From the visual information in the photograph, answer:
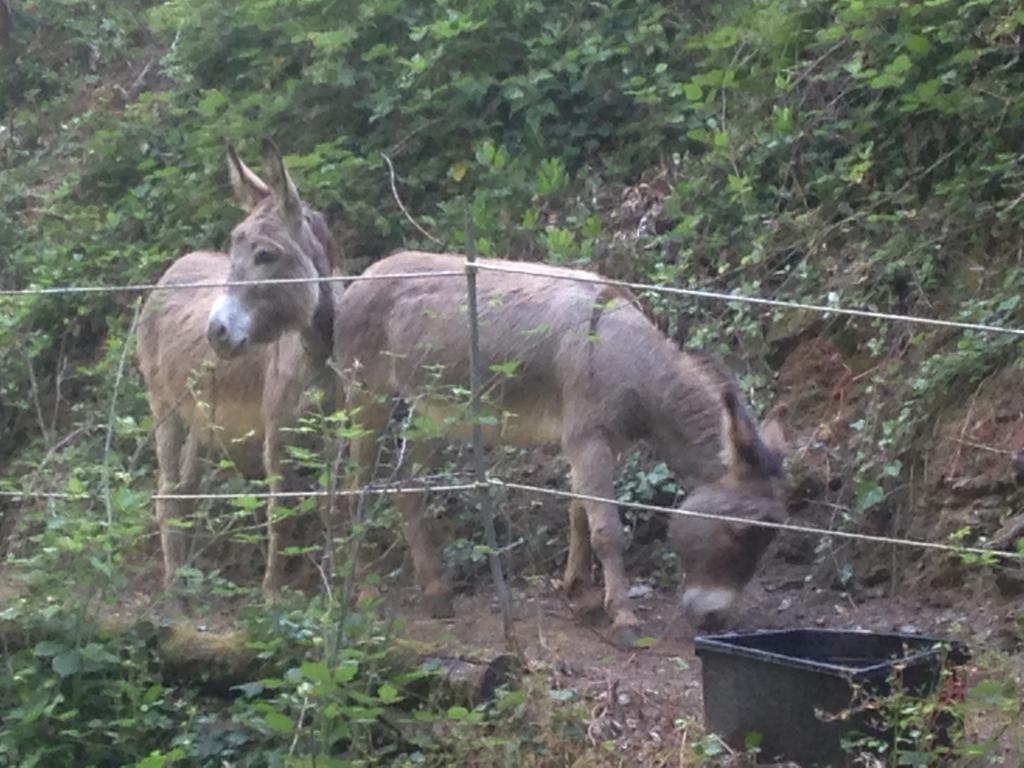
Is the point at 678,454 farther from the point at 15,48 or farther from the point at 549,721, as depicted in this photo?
the point at 15,48

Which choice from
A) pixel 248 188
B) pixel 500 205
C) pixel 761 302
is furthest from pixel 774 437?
pixel 500 205

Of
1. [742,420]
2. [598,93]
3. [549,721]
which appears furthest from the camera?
[598,93]

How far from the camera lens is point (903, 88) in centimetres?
855

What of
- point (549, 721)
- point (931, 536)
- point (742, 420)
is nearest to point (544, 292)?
point (742, 420)

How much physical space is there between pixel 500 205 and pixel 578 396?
9.97 feet

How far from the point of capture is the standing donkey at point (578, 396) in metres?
6.44

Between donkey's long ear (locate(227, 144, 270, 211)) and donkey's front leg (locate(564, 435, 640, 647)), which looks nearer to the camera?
donkey's front leg (locate(564, 435, 640, 647))

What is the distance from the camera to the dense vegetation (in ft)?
18.4

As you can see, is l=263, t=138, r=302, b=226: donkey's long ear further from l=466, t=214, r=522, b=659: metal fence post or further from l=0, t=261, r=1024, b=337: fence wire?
l=466, t=214, r=522, b=659: metal fence post

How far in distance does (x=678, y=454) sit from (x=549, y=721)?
192cm

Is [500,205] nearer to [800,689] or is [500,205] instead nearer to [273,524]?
[273,524]

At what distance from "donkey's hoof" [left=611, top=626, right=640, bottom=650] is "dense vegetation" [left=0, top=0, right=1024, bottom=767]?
1.20m

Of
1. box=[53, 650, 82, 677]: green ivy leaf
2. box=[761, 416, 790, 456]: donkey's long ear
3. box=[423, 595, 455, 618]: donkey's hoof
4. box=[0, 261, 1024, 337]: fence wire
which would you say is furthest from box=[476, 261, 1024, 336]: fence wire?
box=[53, 650, 82, 677]: green ivy leaf

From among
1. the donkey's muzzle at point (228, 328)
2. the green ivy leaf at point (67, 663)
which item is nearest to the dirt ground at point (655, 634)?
the green ivy leaf at point (67, 663)
